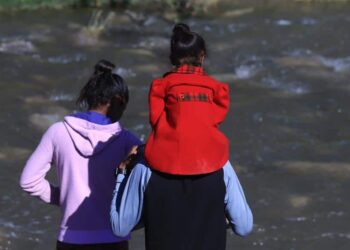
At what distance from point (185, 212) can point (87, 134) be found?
529 millimetres

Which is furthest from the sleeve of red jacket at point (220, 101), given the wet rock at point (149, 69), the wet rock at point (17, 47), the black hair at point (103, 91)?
the wet rock at point (17, 47)

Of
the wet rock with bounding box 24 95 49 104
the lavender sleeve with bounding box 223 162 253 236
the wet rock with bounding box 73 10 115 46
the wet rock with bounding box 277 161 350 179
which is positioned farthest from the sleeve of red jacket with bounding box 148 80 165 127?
the wet rock with bounding box 73 10 115 46

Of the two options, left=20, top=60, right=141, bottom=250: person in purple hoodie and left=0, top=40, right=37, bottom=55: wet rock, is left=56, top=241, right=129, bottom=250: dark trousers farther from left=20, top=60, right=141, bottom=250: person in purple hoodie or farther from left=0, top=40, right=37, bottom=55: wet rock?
left=0, top=40, right=37, bottom=55: wet rock

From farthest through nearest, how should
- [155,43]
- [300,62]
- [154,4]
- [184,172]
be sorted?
[154,4], [155,43], [300,62], [184,172]

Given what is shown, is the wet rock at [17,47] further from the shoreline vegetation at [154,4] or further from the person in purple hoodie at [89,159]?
the person in purple hoodie at [89,159]

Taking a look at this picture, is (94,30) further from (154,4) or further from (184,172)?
(184,172)

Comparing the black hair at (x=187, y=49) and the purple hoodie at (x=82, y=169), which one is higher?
the black hair at (x=187, y=49)

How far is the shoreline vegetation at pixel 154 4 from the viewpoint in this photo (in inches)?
502

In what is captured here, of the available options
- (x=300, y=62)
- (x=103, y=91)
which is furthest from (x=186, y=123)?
(x=300, y=62)

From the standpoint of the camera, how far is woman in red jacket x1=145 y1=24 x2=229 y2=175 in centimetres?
296

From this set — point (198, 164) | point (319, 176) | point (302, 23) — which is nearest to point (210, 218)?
point (198, 164)

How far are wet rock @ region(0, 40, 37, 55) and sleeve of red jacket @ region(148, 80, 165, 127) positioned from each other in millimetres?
7969

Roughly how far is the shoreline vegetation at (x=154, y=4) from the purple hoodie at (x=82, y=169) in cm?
945

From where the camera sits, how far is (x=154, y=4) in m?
13.0
